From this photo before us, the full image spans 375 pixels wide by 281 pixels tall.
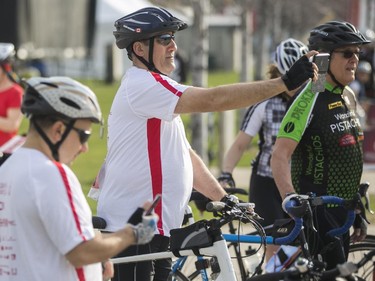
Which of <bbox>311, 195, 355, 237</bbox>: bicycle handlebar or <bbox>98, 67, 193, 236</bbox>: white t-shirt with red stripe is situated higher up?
<bbox>98, 67, 193, 236</bbox>: white t-shirt with red stripe

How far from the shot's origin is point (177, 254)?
18.8ft

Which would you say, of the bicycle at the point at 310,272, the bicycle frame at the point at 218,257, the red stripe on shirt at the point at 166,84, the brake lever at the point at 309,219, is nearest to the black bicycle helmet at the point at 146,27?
the red stripe on shirt at the point at 166,84

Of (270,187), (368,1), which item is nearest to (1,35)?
(368,1)

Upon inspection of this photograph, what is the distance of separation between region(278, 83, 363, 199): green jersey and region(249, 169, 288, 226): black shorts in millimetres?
1261

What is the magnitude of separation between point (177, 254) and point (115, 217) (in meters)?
0.37

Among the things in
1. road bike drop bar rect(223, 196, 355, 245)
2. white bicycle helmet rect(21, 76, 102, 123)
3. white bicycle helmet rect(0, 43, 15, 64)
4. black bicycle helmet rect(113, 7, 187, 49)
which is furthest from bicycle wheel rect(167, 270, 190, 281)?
→ white bicycle helmet rect(0, 43, 15, 64)

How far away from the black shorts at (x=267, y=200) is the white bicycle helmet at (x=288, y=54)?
2.68 feet

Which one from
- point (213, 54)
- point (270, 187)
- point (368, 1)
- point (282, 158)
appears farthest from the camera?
point (213, 54)

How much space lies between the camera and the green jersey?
6527mm

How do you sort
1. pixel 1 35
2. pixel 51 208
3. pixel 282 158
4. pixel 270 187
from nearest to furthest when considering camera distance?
1. pixel 51 208
2. pixel 282 158
3. pixel 270 187
4. pixel 1 35

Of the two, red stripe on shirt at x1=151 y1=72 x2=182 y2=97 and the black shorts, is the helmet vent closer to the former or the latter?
red stripe on shirt at x1=151 y1=72 x2=182 y2=97

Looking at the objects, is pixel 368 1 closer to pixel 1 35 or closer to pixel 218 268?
pixel 1 35

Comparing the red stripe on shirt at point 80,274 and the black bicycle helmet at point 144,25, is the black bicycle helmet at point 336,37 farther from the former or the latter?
the red stripe on shirt at point 80,274

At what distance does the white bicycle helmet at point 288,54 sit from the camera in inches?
319
